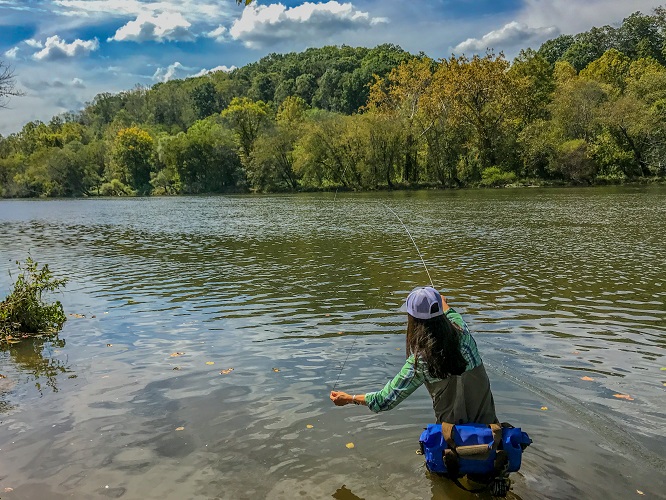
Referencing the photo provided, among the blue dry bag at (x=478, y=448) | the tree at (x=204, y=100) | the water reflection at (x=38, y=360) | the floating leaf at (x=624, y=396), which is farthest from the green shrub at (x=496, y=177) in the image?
the tree at (x=204, y=100)

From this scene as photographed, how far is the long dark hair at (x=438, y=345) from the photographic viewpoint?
446 cm

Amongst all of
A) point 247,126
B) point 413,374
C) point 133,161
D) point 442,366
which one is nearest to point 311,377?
point 413,374

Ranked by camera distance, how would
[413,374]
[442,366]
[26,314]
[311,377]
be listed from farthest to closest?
[26,314], [311,377], [413,374], [442,366]

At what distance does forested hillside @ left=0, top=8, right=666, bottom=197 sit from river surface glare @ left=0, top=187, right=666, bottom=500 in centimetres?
5999

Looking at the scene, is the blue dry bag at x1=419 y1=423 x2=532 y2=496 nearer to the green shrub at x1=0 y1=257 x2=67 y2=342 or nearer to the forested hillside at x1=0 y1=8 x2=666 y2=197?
the green shrub at x1=0 y1=257 x2=67 y2=342

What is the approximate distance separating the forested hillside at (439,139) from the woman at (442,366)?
75.8 metres

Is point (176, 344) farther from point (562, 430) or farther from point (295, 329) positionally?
point (562, 430)

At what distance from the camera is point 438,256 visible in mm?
21125

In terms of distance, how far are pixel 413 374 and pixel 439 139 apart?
82.6 m

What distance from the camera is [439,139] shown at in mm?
83938

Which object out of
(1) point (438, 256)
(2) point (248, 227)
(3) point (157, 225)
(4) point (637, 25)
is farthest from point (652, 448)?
(4) point (637, 25)

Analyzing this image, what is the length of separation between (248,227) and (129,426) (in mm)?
28952

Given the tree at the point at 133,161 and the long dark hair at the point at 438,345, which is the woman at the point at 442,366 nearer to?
the long dark hair at the point at 438,345

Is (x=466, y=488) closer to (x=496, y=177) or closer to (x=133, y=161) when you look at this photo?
(x=496, y=177)
